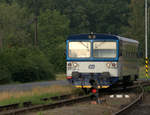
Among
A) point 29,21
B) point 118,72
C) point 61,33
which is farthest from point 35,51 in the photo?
point 29,21

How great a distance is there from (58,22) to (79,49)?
191 feet

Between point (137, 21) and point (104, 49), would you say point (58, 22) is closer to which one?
point (137, 21)

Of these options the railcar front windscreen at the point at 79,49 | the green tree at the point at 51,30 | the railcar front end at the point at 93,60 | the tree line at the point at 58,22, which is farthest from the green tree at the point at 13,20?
the railcar front end at the point at 93,60

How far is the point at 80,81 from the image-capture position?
20656 mm

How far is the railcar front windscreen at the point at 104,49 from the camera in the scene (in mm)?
20391

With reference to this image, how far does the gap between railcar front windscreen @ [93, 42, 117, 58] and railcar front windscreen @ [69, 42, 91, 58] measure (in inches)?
14.2

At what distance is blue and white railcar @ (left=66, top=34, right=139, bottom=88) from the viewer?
20.3 m

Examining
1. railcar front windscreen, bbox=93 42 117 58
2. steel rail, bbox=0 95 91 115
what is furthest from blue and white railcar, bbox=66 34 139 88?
steel rail, bbox=0 95 91 115

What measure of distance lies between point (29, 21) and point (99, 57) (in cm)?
7094

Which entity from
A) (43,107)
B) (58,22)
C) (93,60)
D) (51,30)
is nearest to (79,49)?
(93,60)

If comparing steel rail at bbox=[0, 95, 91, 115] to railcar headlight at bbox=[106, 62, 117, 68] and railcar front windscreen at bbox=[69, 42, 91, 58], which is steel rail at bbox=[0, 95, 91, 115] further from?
railcar front windscreen at bbox=[69, 42, 91, 58]

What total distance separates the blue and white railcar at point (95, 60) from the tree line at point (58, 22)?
19172 millimetres

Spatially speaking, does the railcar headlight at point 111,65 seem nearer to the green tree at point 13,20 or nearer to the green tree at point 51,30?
the green tree at point 13,20

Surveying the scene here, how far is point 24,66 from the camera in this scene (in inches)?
1455
